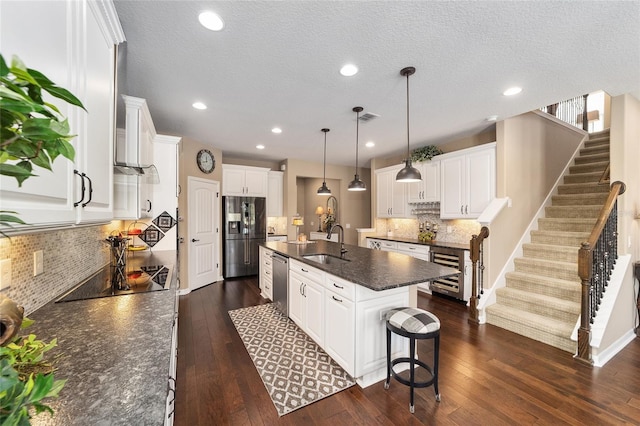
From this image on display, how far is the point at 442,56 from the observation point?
6.97 feet

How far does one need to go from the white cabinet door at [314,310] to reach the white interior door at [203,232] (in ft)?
8.92

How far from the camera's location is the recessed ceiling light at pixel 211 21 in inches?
66.2

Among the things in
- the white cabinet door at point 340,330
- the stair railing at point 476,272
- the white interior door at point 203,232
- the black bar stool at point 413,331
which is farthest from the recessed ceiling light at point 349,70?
the white interior door at point 203,232

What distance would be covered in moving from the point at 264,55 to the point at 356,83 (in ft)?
3.06

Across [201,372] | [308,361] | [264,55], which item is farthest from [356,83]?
[201,372]

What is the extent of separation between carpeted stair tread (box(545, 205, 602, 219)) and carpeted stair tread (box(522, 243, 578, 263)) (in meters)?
0.72

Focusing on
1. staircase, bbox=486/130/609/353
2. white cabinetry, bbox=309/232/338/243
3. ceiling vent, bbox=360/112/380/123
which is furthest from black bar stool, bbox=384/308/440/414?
white cabinetry, bbox=309/232/338/243

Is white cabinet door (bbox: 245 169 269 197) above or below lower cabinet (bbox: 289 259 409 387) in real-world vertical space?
above

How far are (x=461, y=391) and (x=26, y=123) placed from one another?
277 centimetres

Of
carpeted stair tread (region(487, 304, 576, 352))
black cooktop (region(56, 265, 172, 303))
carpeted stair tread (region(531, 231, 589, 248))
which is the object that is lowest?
carpeted stair tread (region(487, 304, 576, 352))

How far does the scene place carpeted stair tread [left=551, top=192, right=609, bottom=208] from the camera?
3782 millimetres

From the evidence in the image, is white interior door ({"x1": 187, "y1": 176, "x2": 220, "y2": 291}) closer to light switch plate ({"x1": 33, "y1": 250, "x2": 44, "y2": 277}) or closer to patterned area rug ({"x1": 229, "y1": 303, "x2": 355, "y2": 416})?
patterned area rug ({"x1": 229, "y1": 303, "x2": 355, "y2": 416})

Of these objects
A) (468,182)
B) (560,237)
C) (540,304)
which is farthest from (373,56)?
(560,237)

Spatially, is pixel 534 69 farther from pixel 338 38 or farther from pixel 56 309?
pixel 56 309
